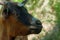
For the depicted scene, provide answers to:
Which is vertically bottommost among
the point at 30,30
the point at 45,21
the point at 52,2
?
the point at 30,30

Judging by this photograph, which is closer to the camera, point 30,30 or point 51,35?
point 30,30

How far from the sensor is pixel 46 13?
8438 millimetres

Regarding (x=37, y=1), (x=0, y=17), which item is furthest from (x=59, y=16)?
(x=37, y=1)

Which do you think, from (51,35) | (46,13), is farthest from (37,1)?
(51,35)

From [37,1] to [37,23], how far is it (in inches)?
135

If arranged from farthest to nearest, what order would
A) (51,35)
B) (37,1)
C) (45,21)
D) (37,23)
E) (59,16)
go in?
(37,1) → (45,21) → (51,35) → (59,16) → (37,23)

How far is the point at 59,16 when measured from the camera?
636 centimetres

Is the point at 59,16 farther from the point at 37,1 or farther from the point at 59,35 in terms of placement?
the point at 37,1

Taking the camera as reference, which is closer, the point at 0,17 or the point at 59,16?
the point at 0,17

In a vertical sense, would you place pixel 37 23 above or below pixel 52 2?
below

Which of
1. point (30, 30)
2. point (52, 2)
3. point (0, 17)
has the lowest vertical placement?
point (30, 30)

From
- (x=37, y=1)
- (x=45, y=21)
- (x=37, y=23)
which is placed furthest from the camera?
(x=37, y=1)

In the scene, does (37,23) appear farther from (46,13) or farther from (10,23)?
(46,13)

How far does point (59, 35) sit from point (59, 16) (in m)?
0.55
